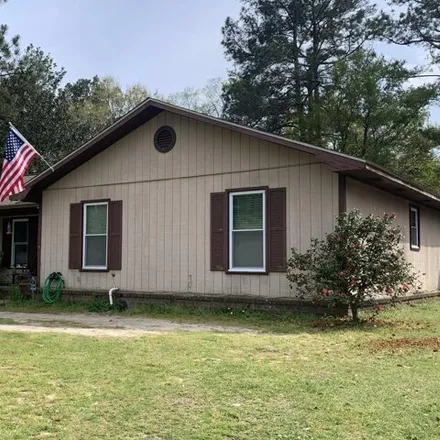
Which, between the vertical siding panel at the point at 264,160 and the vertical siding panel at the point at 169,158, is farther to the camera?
the vertical siding panel at the point at 169,158

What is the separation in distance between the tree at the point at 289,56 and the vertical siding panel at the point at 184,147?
14.2m

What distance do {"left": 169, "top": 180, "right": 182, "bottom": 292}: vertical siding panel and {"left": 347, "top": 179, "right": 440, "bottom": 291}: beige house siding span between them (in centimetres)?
355

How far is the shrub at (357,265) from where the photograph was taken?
8.54 m

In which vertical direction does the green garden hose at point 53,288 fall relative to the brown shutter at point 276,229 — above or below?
below

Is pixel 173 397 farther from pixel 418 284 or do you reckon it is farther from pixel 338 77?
pixel 338 77

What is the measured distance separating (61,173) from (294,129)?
50.0 ft

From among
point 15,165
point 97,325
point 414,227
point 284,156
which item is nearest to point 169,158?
point 284,156

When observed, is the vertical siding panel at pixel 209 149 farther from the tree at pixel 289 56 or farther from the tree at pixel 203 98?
the tree at pixel 203 98

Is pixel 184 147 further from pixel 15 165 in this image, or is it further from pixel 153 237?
pixel 15 165

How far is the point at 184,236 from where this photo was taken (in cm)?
1134

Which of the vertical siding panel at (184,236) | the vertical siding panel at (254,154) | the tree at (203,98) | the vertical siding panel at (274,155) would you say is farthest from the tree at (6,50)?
the vertical siding panel at (274,155)

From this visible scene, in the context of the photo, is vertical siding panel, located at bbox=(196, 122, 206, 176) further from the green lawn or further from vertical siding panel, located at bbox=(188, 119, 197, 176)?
the green lawn

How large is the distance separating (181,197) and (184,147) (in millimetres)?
1065

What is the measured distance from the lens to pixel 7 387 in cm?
476
